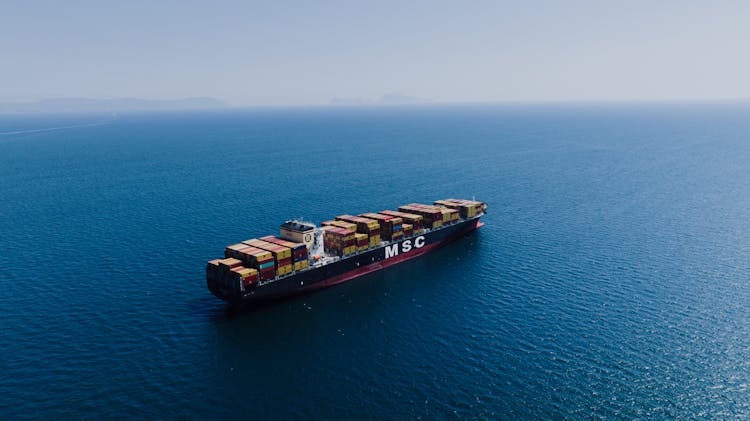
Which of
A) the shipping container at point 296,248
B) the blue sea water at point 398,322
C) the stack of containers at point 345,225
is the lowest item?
the blue sea water at point 398,322

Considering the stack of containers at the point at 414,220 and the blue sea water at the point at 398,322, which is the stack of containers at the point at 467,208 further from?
the stack of containers at the point at 414,220

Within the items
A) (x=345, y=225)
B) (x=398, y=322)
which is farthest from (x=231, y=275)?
(x=345, y=225)

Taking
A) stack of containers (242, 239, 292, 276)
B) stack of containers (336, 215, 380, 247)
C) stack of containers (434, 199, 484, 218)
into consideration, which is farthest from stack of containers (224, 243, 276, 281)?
stack of containers (434, 199, 484, 218)

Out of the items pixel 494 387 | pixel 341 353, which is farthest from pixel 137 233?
pixel 494 387

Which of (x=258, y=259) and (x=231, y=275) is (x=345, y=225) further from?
(x=231, y=275)

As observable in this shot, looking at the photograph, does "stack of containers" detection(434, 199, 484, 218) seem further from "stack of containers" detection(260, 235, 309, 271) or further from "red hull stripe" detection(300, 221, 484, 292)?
"stack of containers" detection(260, 235, 309, 271)

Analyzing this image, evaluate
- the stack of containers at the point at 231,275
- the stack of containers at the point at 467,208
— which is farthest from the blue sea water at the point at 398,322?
the stack of containers at the point at 467,208
